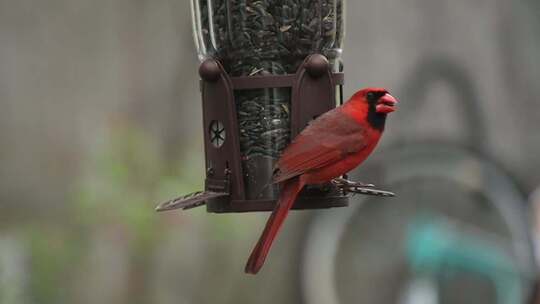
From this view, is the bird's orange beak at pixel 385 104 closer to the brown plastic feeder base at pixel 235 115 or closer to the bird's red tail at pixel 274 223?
the brown plastic feeder base at pixel 235 115

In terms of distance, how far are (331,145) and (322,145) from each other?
24 mm

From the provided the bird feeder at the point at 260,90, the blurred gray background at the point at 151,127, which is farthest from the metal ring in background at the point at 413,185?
the bird feeder at the point at 260,90

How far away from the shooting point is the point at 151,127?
5.41m

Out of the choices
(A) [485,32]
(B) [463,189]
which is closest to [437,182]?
(B) [463,189]

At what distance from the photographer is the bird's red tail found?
10.4 feet

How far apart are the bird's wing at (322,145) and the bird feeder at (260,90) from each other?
0.13 m

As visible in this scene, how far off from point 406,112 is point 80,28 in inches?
56.6

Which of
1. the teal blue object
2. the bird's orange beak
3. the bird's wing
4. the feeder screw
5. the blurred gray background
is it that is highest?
the feeder screw

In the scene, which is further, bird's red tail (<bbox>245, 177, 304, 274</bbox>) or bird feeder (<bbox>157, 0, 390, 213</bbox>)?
bird feeder (<bbox>157, 0, 390, 213</bbox>)

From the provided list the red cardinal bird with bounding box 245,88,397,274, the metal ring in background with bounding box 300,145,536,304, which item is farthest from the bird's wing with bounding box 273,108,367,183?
the metal ring in background with bounding box 300,145,536,304

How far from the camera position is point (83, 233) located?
5.40 meters

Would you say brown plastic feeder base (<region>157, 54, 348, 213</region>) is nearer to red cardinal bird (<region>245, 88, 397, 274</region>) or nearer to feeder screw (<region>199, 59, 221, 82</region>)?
feeder screw (<region>199, 59, 221, 82</region>)

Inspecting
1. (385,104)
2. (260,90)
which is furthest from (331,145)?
(260,90)

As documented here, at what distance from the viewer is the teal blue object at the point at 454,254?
5535 mm
